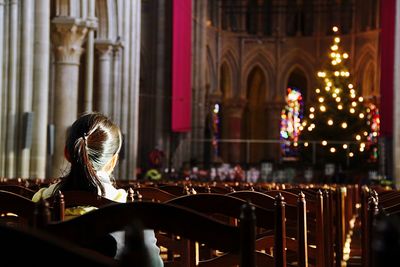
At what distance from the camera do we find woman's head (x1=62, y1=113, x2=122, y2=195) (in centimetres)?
389

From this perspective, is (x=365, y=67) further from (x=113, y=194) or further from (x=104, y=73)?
(x=113, y=194)

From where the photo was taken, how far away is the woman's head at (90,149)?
153 inches

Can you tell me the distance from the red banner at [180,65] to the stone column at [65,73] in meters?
9.81

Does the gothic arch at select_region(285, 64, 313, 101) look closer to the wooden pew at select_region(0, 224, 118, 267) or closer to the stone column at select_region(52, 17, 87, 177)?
the stone column at select_region(52, 17, 87, 177)

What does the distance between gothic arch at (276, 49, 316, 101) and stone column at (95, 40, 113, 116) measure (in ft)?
65.8

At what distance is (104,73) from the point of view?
2420 cm

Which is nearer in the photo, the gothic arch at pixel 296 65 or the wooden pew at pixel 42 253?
the wooden pew at pixel 42 253

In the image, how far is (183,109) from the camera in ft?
102

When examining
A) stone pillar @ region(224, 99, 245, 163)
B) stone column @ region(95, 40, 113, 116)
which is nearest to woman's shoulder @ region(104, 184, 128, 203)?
stone column @ region(95, 40, 113, 116)

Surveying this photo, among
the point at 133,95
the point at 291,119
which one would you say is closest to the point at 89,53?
the point at 133,95

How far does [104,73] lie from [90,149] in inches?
802

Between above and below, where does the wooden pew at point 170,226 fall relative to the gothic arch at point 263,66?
below

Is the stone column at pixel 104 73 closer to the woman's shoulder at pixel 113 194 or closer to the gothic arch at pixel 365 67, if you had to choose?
the gothic arch at pixel 365 67

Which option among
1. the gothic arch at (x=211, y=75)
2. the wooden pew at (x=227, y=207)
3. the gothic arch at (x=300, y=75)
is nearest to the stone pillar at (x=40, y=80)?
the wooden pew at (x=227, y=207)
